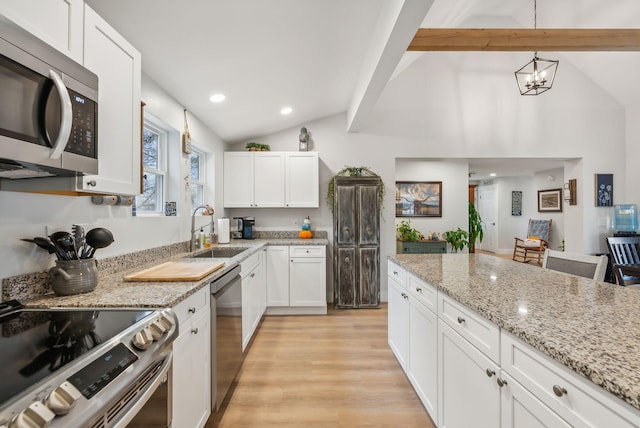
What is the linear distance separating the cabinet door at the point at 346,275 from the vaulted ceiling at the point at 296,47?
175 cm

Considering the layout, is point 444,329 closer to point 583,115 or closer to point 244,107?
point 244,107

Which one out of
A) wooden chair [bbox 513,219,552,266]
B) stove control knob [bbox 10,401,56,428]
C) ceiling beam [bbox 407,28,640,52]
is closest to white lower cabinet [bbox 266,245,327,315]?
ceiling beam [bbox 407,28,640,52]

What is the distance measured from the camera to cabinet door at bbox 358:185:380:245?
392 cm

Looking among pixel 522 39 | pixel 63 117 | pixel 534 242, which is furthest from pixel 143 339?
pixel 534 242

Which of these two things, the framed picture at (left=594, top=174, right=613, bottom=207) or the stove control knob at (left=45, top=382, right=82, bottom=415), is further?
the framed picture at (left=594, top=174, right=613, bottom=207)

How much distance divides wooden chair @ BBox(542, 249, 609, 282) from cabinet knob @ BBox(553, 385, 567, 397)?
1244 millimetres

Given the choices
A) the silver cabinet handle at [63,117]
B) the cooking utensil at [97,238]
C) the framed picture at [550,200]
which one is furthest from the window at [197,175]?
the framed picture at [550,200]

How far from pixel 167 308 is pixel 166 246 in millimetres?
1461

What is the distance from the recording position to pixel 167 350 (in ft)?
3.75

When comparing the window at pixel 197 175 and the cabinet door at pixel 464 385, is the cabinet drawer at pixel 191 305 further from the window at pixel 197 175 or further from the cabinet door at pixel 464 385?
the window at pixel 197 175

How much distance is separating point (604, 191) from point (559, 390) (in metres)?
5.20

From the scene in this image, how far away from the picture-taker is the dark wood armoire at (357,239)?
12.8 feet

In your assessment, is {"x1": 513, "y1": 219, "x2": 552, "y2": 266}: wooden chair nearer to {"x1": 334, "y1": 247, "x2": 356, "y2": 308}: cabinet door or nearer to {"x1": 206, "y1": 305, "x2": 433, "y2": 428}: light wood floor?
{"x1": 334, "y1": 247, "x2": 356, "y2": 308}: cabinet door

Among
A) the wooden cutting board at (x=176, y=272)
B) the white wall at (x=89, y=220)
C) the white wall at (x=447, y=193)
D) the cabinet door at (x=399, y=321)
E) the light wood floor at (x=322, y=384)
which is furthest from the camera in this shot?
the white wall at (x=447, y=193)
